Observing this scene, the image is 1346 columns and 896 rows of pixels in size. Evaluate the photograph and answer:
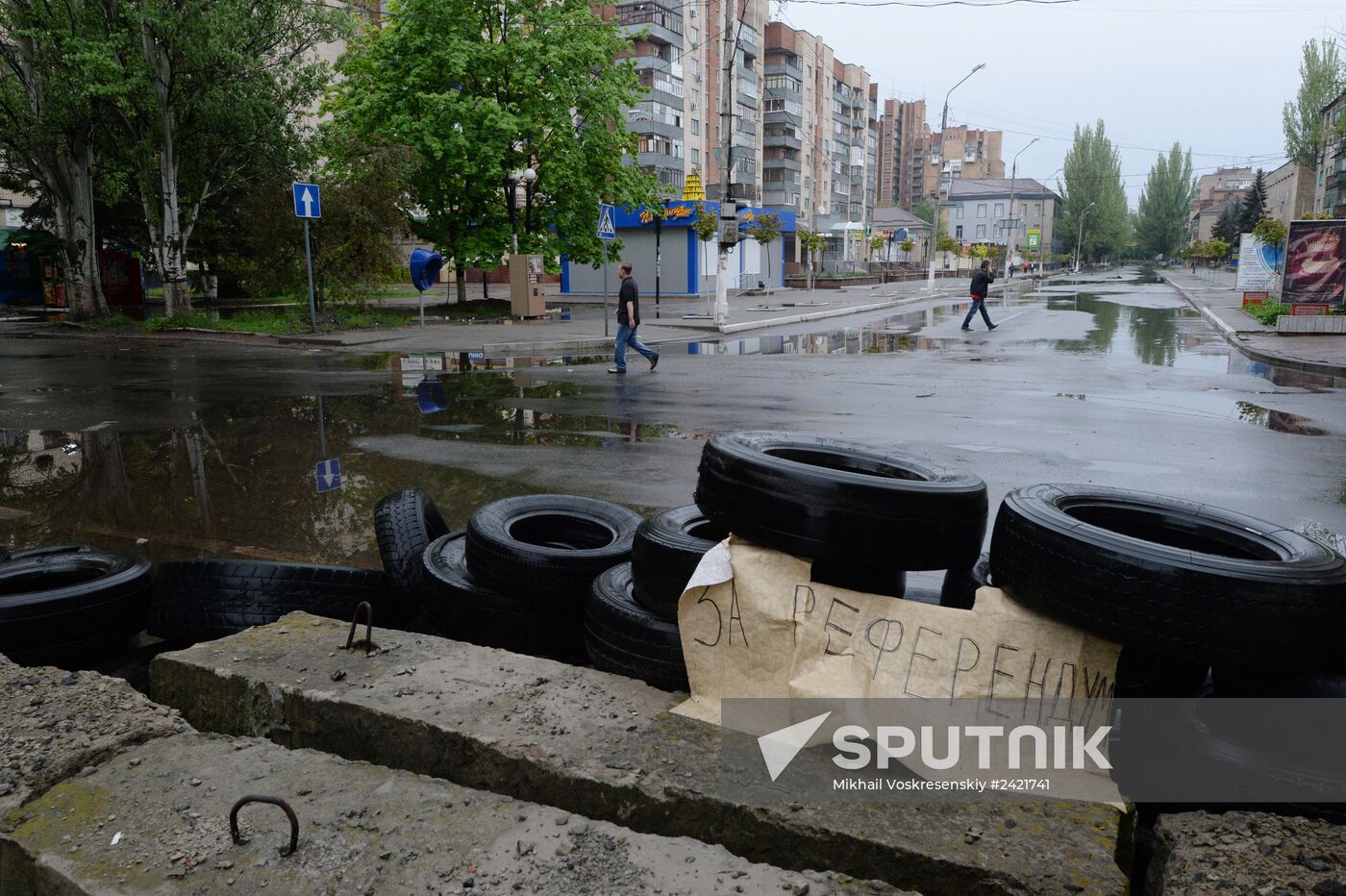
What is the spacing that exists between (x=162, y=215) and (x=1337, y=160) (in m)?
92.3

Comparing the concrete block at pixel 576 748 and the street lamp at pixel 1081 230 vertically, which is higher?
the street lamp at pixel 1081 230

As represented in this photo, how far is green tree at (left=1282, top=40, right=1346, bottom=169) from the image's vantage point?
7300 centimetres

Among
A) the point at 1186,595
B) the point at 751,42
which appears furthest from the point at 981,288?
the point at 751,42

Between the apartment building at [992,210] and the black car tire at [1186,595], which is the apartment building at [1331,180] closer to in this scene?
the apartment building at [992,210]

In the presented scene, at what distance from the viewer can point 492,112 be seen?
30188 mm

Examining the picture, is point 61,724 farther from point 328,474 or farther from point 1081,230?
point 1081,230

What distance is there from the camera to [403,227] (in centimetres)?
2952

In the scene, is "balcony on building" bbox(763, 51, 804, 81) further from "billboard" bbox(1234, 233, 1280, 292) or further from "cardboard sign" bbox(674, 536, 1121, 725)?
"cardboard sign" bbox(674, 536, 1121, 725)

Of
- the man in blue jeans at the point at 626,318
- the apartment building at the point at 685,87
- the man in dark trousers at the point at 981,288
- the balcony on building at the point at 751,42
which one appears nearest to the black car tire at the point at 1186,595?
the man in blue jeans at the point at 626,318

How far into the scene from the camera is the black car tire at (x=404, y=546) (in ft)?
15.6

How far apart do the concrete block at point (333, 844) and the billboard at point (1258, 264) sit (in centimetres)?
3799

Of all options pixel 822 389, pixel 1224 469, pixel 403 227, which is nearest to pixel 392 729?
pixel 1224 469

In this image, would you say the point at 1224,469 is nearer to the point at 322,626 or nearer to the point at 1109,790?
the point at 1109,790

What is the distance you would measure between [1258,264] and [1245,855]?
38290mm
